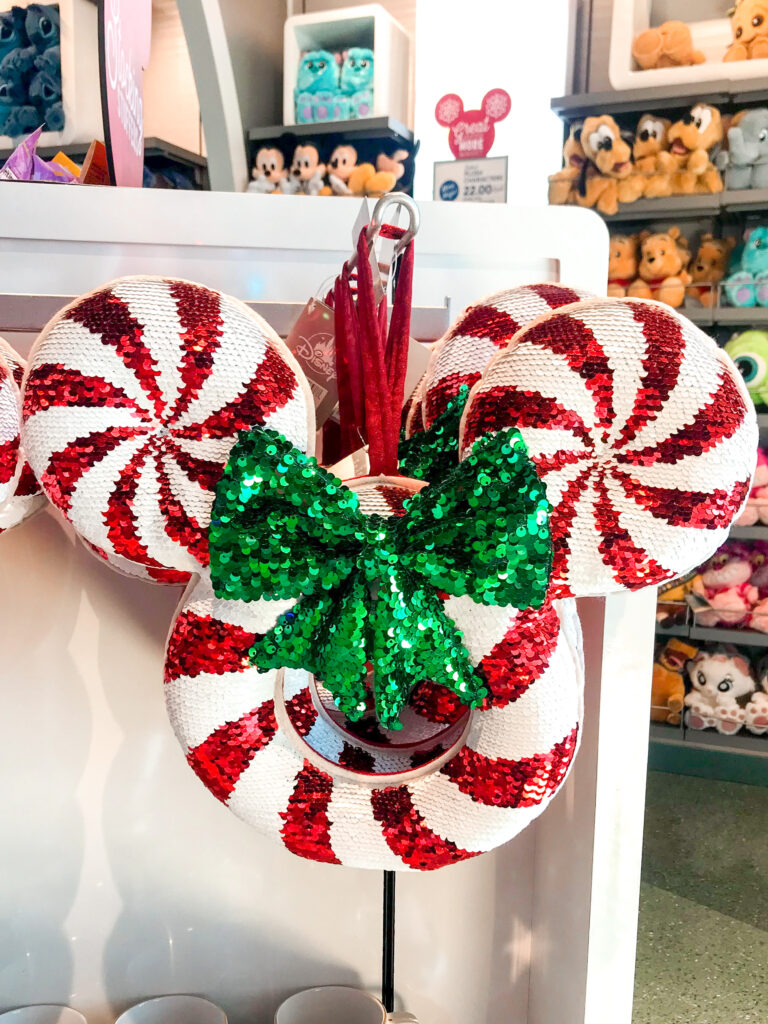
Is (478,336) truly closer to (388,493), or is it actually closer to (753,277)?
(388,493)

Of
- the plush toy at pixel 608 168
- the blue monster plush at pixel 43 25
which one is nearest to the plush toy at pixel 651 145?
the plush toy at pixel 608 168

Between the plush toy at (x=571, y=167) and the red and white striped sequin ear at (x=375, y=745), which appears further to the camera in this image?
the plush toy at (x=571, y=167)

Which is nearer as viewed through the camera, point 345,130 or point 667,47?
point 667,47

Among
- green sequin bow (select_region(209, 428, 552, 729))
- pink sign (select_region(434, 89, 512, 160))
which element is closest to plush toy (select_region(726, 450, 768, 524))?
pink sign (select_region(434, 89, 512, 160))

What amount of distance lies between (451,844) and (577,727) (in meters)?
0.08

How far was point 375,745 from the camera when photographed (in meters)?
0.43

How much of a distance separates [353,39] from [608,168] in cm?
85

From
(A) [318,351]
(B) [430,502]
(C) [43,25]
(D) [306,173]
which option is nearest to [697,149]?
(D) [306,173]

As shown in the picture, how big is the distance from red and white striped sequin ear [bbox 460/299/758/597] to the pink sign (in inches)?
91.3

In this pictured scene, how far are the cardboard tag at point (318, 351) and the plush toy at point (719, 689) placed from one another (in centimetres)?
195

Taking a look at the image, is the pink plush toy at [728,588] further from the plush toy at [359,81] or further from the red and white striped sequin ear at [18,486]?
the red and white striped sequin ear at [18,486]

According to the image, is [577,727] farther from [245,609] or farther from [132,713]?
[132,713]

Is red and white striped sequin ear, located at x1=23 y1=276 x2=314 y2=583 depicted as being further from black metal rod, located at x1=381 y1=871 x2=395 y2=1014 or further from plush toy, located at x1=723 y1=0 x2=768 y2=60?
plush toy, located at x1=723 y1=0 x2=768 y2=60

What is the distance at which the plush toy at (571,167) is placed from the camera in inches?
85.6
